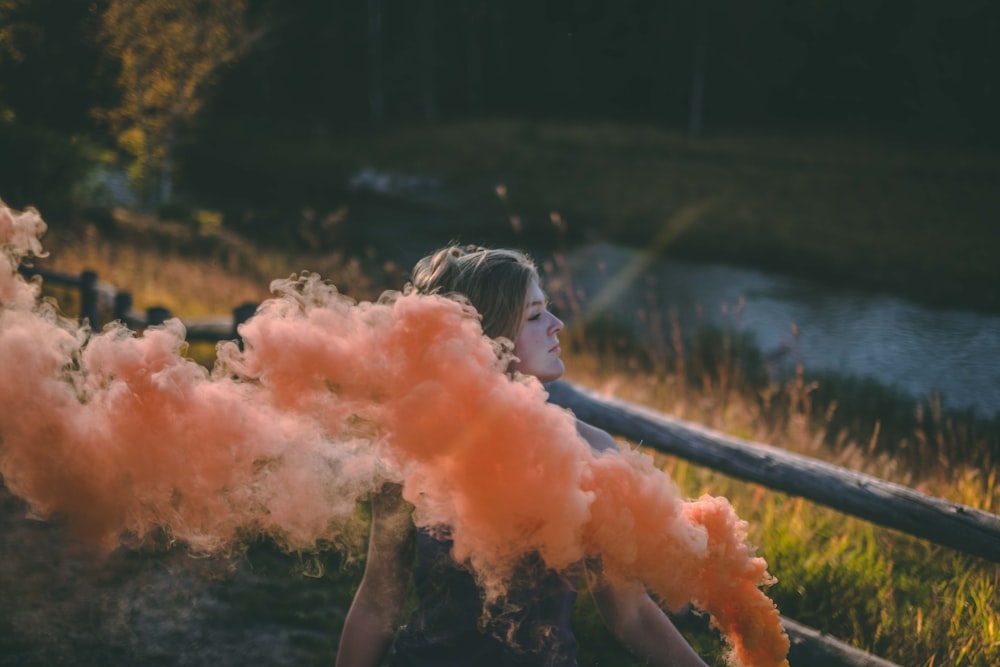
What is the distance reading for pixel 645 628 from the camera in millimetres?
1771

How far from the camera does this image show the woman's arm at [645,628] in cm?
176

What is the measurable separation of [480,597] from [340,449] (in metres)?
0.48

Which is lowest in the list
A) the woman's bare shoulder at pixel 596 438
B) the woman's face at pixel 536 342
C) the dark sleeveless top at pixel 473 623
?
the dark sleeveless top at pixel 473 623

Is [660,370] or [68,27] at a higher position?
[68,27]

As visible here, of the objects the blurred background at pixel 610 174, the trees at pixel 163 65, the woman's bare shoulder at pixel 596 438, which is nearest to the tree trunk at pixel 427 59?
the blurred background at pixel 610 174

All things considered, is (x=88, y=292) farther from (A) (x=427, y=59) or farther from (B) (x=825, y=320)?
(A) (x=427, y=59)

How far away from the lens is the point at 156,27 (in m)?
17.8

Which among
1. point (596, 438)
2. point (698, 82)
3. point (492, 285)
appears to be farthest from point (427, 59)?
point (596, 438)

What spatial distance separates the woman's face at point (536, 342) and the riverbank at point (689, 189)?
11.1 meters

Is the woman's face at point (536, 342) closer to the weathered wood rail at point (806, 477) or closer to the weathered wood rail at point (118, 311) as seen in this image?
the weathered wood rail at point (806, 477)

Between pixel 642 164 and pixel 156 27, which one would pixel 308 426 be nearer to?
pixel 156 27

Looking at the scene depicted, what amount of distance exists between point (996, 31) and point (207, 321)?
25.5 metres

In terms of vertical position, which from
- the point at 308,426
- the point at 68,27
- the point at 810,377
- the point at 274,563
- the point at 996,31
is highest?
the point at 996,31

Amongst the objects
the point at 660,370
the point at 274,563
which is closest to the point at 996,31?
the point at 660,370
